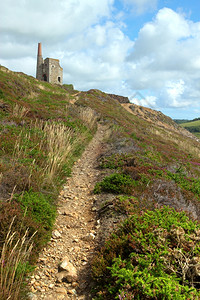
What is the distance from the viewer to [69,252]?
365 centimetres

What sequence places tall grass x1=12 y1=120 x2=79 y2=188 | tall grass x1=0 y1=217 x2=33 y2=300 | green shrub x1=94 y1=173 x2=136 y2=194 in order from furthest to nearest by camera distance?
green shrub x1=94 y1=173 x2=136 y2=194 < tall grass x1=12 y1=120 x2=79 y2=188 < tall grass x1=0 y1=217 x2=33 y2=300

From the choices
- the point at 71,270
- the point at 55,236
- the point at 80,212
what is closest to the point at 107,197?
the point at 80,212

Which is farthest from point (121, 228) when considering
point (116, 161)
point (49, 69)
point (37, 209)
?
point (49, 69)

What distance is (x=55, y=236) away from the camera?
394cm

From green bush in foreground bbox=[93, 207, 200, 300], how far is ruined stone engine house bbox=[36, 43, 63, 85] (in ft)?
171

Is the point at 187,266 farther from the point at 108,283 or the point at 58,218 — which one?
the point at 58,218

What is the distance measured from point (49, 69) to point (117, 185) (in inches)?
1983

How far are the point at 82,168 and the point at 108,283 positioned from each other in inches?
226

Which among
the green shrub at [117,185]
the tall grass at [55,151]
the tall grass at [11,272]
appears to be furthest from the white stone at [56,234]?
the green shrub at [117,185]

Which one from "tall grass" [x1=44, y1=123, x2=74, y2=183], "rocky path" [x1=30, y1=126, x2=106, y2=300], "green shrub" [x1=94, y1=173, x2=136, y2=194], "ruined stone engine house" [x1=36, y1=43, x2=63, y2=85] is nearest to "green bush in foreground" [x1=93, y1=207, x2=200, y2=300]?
"rocky path" [x1=30, y1=126, x2=106, y2=300]

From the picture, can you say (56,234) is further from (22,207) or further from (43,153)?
(43,153)

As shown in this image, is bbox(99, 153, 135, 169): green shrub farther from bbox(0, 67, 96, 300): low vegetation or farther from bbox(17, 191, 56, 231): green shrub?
bbox(17, 191, 56, 231): green shrub

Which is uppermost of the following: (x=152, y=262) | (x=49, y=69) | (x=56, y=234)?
(x=49, y=69)

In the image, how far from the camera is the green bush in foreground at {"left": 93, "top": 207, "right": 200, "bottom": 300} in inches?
86.9
